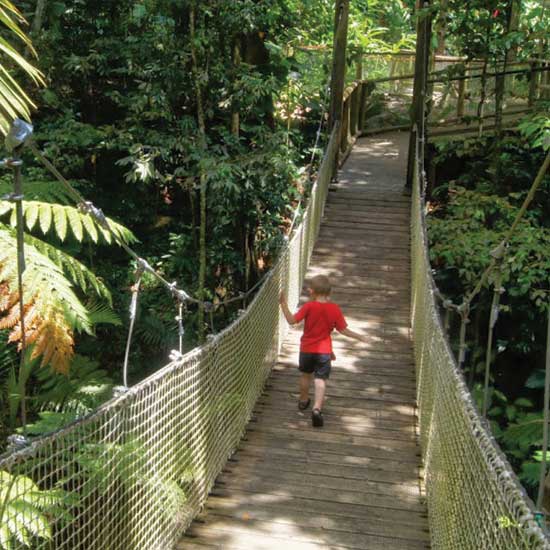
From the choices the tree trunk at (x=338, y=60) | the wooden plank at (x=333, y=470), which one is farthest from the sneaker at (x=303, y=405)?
the tree trunk at (x=338, y=60)

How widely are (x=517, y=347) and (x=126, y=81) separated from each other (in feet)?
13.2

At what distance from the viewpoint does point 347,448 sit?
11.6 feet

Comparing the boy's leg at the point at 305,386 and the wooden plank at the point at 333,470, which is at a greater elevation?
the boy's leg at the point at 305,386

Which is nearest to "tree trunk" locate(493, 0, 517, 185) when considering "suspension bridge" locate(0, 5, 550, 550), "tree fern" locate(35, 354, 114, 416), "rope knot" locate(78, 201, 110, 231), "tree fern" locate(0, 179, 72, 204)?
"suspension bridge" locate(0, 5, 550, 550)

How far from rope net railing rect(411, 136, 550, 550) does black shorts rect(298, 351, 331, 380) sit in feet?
1.73

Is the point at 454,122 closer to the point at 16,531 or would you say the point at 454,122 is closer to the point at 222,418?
the point at 222,418

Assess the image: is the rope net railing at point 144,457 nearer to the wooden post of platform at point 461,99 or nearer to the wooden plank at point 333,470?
the wooden plank at point 333,470

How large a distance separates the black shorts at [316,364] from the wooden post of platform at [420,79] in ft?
12.3

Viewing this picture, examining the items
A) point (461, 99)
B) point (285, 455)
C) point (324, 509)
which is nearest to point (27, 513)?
point (324, 509)

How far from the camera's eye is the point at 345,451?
3.52 metres

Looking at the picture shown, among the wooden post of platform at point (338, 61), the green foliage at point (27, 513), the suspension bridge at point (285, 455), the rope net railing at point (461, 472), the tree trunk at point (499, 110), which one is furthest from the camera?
the wooden post of platform at point (338, 61)

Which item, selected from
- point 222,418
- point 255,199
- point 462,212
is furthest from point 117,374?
point 462,212

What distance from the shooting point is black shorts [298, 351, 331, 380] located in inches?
152

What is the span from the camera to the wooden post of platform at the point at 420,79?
23.2 feet
